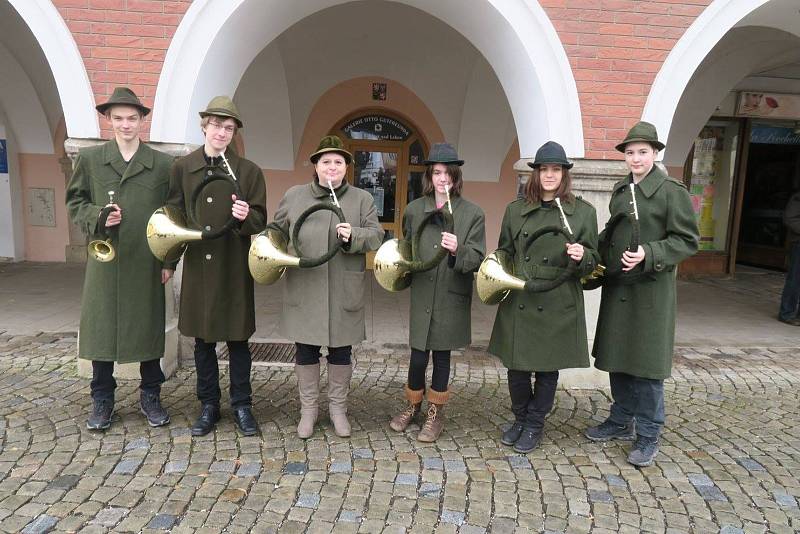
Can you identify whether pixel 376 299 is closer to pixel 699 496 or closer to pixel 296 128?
pixel 296 128

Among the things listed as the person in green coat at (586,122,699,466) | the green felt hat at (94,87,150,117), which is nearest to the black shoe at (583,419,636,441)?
the person in green coat at (586,122,699,466)

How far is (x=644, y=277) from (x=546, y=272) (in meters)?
0.59

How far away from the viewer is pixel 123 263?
3520 millimetres

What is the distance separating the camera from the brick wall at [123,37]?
4.37 metres

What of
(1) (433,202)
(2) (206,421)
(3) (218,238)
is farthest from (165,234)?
(1) (433,202)

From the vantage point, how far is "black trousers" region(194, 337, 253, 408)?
143 inches

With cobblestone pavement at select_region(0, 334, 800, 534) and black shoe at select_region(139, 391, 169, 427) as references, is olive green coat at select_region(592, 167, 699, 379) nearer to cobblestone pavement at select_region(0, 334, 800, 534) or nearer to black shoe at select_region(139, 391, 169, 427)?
cobblestone pavement at select_region(0, 334, 800, 534)

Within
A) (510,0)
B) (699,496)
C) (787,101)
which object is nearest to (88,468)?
(699,496)

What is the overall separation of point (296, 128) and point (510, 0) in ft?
18.4

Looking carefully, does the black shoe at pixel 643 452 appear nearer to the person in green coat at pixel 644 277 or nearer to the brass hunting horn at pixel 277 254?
the person in green coat at pixel 644 277

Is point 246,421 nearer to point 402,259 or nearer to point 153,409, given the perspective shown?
point 153,409

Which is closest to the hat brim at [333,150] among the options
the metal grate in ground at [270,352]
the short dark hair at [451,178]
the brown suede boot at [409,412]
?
the short dark hair at [451,178]

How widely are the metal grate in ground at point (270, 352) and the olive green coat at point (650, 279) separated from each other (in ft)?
9.65

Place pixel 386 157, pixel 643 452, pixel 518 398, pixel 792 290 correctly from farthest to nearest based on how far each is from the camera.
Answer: pixel 386 157, pixel 792 290, pixel 518 398, pixel 643 452
